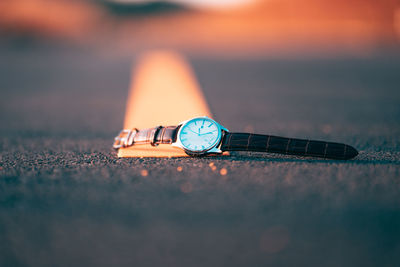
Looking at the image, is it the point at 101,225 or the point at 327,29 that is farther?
the point at 327,29

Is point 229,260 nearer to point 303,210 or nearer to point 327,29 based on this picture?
point 303,210

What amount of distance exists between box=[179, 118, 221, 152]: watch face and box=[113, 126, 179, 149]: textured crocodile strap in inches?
3.6

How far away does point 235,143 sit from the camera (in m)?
2.76

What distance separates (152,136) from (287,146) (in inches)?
41.4

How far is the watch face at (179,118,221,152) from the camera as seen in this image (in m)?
2.75

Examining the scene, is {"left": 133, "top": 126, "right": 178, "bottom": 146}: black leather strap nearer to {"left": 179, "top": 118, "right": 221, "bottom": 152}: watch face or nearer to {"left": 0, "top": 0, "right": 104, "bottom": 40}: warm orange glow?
{"left": 179, "top": 118, "right": 221, "bottom": 152}: watch face

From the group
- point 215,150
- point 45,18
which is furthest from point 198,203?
point 45,18

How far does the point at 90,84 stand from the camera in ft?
27.7

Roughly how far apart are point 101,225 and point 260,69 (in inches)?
393

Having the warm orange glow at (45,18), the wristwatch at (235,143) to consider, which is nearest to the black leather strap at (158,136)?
the wristwatch at (235,143)

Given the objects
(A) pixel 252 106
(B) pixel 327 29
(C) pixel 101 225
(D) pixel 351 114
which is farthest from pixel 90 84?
(B) pixel 327 29

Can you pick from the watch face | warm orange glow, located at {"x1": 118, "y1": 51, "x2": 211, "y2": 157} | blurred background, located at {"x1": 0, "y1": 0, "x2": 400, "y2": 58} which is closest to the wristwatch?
the watch face

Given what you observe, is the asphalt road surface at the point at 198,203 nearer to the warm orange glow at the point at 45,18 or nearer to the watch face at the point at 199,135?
the watch face at the point at 199,135

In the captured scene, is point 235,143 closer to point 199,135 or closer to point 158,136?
point 199,135
